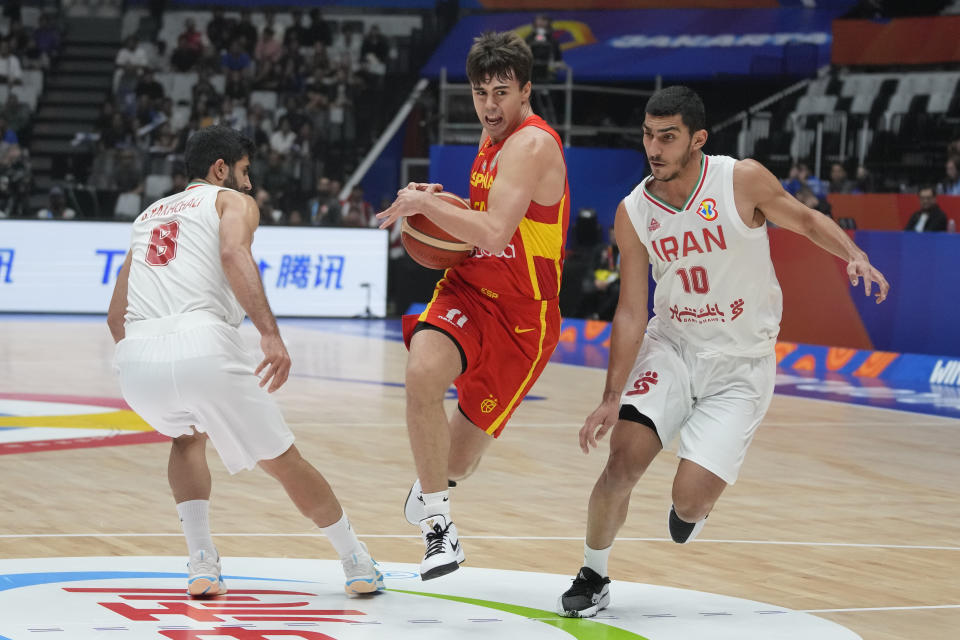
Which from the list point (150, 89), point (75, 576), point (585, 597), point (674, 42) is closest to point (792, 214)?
point (585, 597)

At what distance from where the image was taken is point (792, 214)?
5.04 meters

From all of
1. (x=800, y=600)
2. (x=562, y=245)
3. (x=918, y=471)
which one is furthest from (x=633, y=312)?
(x=918, y=471)

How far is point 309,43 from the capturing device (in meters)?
25.0

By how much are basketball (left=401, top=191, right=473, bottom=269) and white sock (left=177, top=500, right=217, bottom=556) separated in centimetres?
118

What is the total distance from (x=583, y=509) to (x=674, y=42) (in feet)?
58.2

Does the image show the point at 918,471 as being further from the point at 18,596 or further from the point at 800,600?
the point at 18,596

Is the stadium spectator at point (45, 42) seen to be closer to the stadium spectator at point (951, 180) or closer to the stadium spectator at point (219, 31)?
the stadium spectator at point (219, 31)

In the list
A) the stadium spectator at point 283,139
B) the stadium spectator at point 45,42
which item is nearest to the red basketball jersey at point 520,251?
the stadium spectator at point 283,139

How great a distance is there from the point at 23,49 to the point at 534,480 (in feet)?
62.5

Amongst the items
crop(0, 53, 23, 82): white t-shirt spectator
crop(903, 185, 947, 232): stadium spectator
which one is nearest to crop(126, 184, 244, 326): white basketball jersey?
crop(903, 185, 947, 232): stadium spectator

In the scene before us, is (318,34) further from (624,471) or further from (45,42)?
(624,471)

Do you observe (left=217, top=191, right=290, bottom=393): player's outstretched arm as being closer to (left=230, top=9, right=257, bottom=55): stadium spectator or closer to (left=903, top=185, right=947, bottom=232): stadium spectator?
(left=903, top=185, right=947, bottom=232): stadium spectator

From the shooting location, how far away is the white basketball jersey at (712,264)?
5141mm

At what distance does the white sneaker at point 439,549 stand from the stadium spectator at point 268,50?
66.9ft
